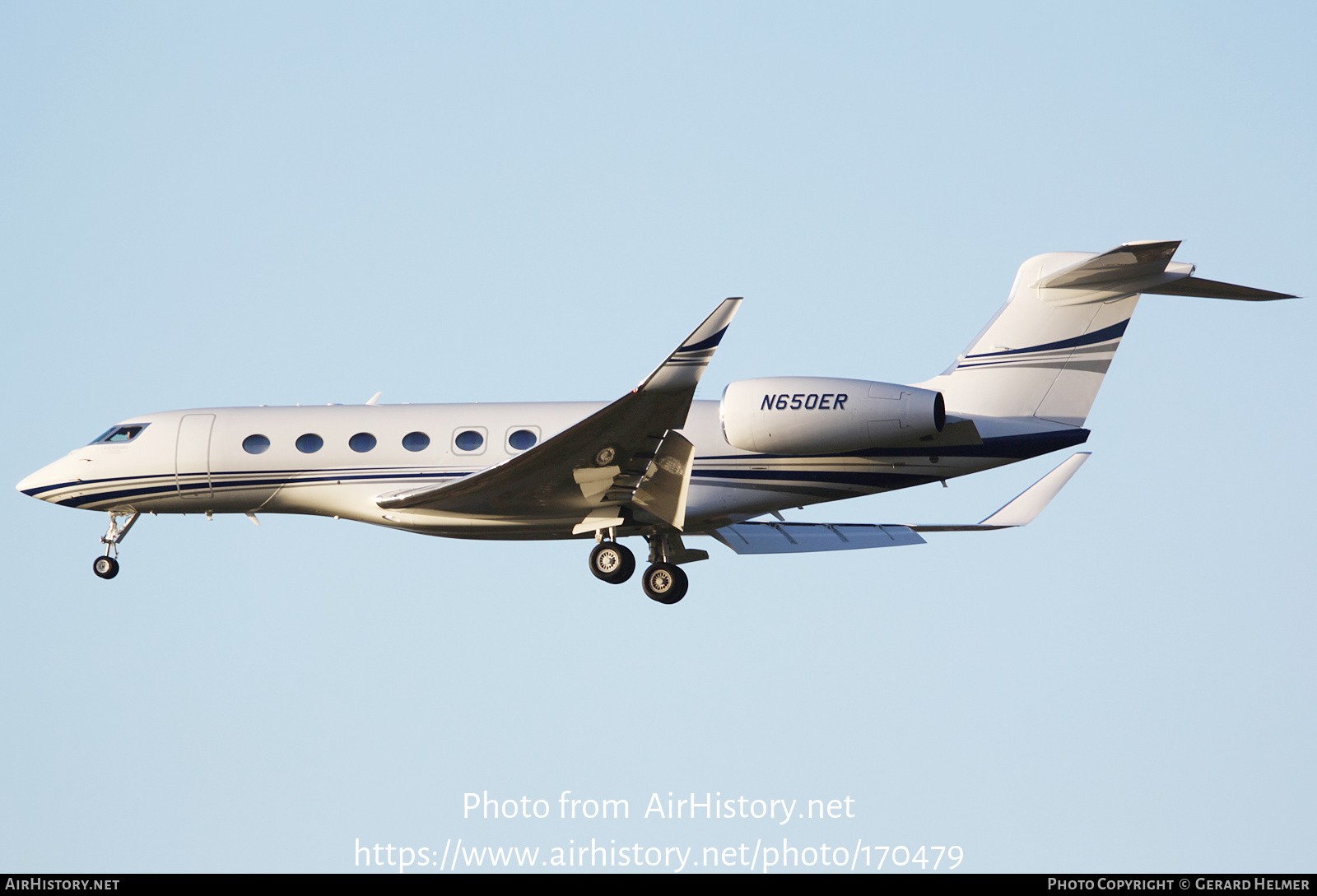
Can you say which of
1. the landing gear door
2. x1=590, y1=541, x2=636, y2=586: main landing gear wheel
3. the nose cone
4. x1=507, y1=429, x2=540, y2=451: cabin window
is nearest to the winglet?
x1=590, y1=541, x2=636, y2=586: main landing gear wheel

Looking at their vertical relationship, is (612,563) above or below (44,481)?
below

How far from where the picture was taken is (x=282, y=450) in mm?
18516

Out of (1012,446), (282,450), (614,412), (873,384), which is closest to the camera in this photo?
(614,412)

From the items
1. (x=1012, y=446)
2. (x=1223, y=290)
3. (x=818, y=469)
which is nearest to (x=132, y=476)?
(x=818, y=469)

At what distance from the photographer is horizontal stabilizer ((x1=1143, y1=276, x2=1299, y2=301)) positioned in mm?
16609

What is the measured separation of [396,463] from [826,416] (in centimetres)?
561

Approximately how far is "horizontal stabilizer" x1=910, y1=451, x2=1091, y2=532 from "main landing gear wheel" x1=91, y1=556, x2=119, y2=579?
11.4 m

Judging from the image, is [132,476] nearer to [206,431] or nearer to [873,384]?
[206,431]

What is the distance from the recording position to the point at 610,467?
16.2 metres

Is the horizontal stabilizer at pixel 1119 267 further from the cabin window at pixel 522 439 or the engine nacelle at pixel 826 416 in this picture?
the cabin window at pixel 522 439

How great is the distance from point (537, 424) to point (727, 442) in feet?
8.52

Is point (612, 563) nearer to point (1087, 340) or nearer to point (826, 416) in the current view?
point (826, 416)

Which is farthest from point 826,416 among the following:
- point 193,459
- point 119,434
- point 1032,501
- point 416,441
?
point 119,434

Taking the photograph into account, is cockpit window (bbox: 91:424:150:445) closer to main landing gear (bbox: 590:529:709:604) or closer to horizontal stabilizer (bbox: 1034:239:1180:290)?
main landing gear (bbox: 590:529:709:604)
